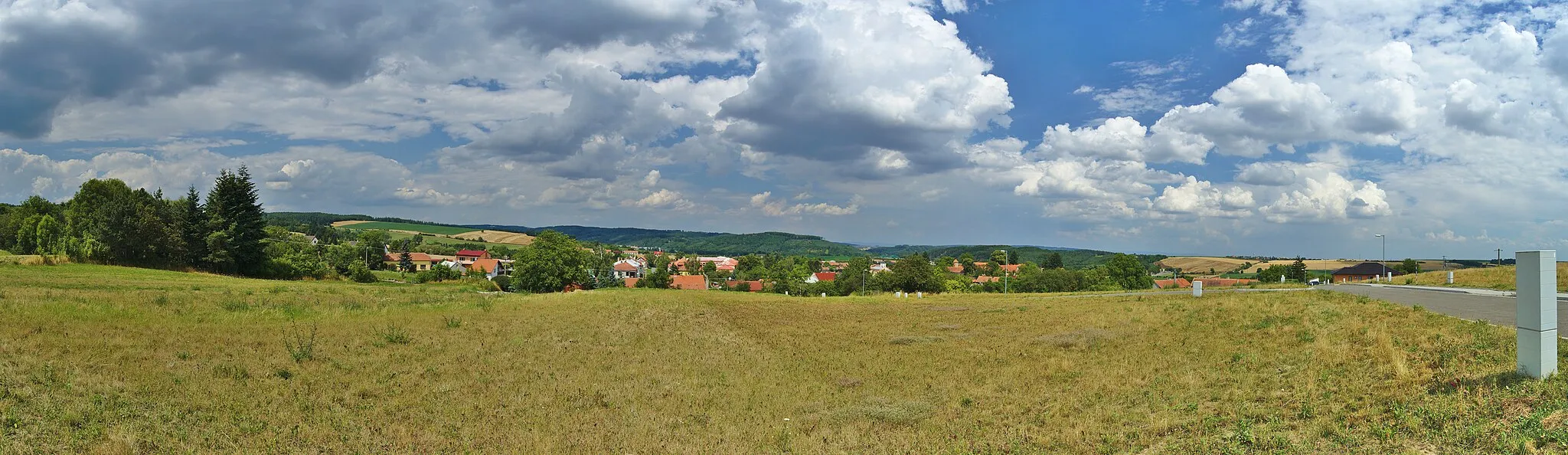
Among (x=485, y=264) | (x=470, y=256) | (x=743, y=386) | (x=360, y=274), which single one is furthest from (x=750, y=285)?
(x=743, y=386)

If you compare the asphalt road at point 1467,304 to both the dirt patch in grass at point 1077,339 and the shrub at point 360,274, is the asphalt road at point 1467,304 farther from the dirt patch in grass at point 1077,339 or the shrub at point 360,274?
the shrub at point 360,274

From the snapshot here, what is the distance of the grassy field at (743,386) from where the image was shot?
9.53 m

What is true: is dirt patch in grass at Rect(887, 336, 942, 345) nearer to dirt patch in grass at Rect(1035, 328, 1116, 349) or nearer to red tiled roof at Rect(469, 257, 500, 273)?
dirt patch in grass at Rect(1035, 328, 1116, 349)

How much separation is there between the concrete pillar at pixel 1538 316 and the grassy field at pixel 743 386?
38 centimetres

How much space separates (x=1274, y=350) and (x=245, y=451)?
1984 cm

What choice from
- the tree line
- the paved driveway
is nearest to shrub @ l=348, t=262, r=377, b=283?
the tree line

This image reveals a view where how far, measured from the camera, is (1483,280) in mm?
40469

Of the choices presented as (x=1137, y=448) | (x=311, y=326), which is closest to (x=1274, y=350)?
(x=1137, y=448)

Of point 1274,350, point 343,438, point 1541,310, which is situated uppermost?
point 1541,310

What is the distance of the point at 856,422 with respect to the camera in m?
12.1

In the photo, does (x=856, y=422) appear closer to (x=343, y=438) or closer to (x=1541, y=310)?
(x=343, y=438)

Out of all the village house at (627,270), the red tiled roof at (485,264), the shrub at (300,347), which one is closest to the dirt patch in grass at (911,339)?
the shrub at (300,347)

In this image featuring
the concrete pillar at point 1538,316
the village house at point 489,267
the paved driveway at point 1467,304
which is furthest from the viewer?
the village house at point 489,267

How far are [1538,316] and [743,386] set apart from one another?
12.9 metres
